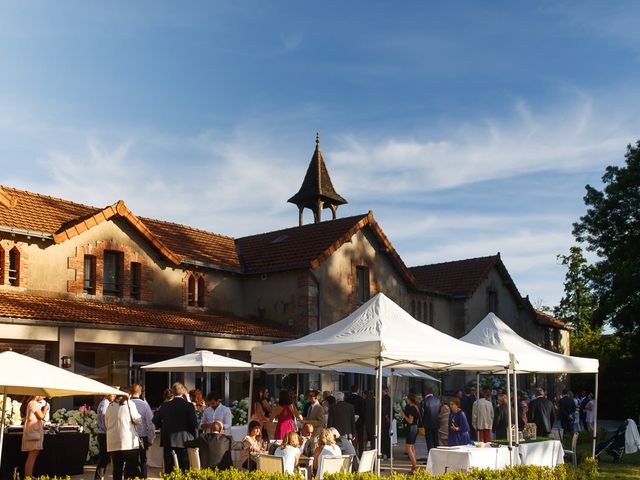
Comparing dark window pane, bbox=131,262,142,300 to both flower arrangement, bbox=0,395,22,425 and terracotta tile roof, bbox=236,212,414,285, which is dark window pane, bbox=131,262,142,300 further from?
flower arrangement, bbox=0,395,22,425

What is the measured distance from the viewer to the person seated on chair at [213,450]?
1173 centimetres

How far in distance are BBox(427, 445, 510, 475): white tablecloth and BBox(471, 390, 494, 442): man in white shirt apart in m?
4.45

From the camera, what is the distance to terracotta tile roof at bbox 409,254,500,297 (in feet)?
122

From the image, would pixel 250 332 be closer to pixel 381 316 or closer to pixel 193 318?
pixel 193 318

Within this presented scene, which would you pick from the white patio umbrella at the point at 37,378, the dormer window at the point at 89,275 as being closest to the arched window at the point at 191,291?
the dormer window at the point at 89,275

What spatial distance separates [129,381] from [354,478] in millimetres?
13857

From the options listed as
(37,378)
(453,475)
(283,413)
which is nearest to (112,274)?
(283,413)

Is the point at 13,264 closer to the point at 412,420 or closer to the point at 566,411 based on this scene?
the point at 412,420

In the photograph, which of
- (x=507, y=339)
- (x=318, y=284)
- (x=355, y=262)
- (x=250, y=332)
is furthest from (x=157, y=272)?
(x=507, y=339)

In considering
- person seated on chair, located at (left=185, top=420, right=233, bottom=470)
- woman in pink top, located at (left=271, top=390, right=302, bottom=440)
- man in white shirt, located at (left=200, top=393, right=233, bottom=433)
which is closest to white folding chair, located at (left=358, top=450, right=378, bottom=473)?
person seated on chair, located at (left=185, top=420, right=233, bottom=470)

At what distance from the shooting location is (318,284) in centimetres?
2842

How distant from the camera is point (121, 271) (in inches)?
997

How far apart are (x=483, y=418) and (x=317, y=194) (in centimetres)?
2502

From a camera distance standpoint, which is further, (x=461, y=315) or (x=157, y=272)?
(x=461, y=315)
